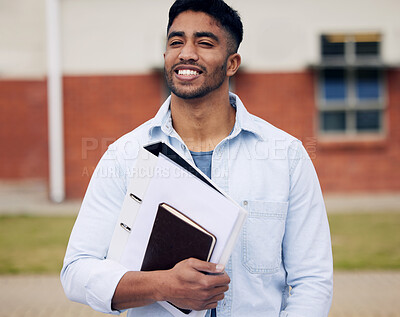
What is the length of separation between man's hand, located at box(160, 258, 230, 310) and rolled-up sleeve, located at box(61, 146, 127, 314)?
0.61 feet

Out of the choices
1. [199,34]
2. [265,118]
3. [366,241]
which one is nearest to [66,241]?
[366,241]

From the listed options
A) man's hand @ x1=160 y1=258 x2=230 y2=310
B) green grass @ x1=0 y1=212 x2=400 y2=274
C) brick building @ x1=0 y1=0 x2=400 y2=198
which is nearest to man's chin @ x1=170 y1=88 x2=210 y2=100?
man's hand @ x1=160 y1=258 x2=230 y2=310

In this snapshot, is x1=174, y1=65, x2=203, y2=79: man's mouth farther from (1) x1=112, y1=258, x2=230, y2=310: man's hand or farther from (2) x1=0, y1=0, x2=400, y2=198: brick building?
(2) x1=0, y1=0, x2=400, y2=198: brick building

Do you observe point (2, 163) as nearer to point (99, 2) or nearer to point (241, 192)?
point (99, 2)

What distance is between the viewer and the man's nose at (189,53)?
184cm

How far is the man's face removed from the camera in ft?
6.09

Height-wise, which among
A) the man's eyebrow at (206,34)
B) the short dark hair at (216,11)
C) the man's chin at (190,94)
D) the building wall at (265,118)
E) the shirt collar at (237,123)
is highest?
the building wall at (265,118)

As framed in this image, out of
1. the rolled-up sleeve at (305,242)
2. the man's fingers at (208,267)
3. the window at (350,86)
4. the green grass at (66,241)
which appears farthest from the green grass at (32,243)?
the window at (350,86)

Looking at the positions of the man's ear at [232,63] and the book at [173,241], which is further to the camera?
the man's ear at [232,63]

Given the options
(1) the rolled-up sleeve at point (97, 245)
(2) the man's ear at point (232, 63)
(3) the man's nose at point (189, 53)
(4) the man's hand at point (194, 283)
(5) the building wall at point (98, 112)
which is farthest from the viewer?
(5) the building wall at point (98, 112)

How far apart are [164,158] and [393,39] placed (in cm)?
987

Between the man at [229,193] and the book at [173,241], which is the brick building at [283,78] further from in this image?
the book at [173,241]

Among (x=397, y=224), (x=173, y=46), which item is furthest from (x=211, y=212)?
(x=397, y=224)

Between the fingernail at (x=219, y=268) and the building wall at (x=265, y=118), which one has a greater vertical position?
the building wall at (x=265, y=118)
